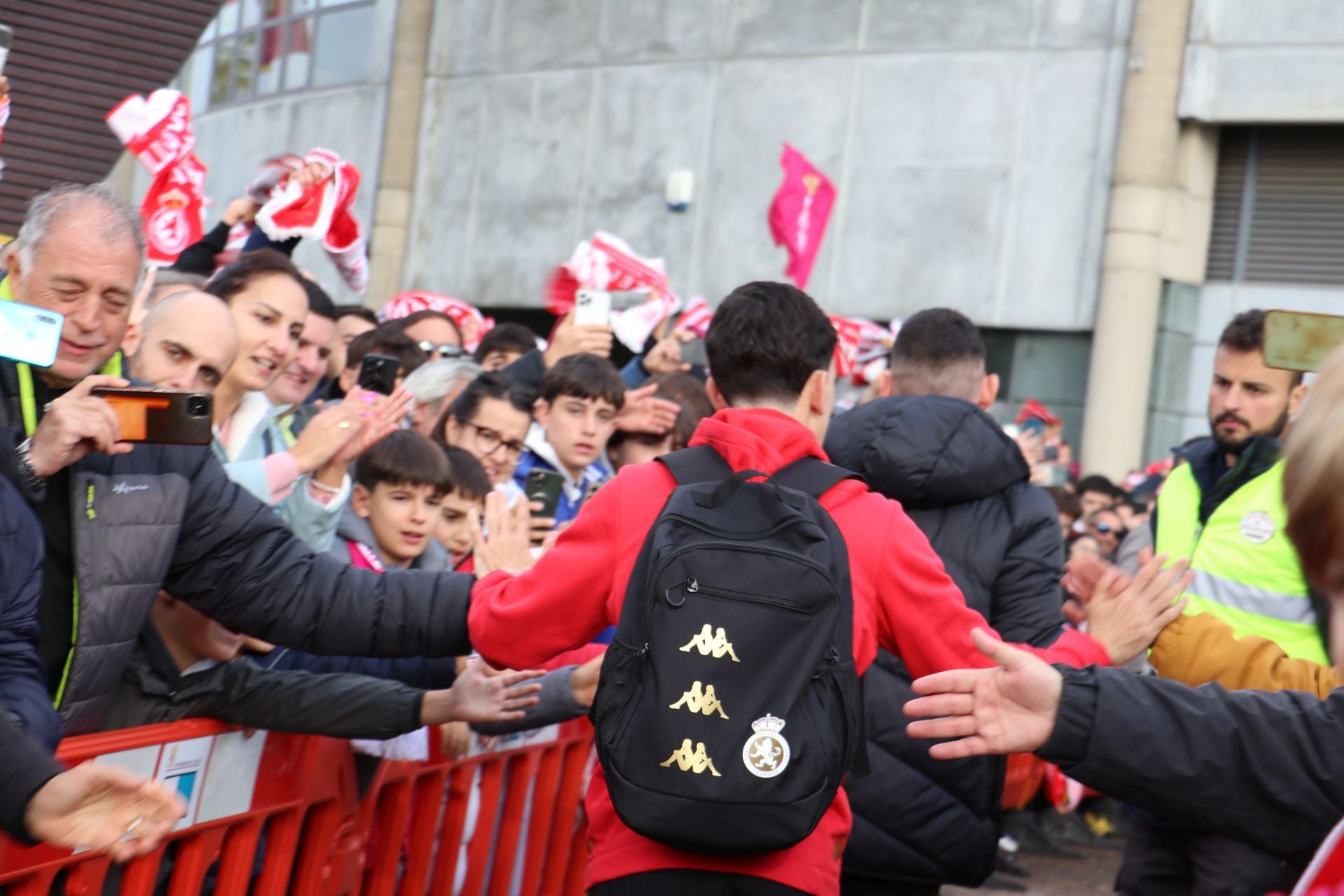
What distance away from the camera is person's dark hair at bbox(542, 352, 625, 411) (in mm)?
5707

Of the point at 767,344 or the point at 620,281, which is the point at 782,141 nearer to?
the point at 620,281

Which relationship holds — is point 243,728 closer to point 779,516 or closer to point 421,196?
point 779,516

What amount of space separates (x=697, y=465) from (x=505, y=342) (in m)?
4.49

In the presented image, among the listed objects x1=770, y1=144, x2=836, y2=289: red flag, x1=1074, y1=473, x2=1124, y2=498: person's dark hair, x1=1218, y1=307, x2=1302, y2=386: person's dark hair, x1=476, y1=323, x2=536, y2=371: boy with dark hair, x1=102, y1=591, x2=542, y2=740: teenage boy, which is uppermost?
x1=770, y1=144, x2=836, y2=289: red flag

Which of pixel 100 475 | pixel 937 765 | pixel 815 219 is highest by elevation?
pixel 815 219

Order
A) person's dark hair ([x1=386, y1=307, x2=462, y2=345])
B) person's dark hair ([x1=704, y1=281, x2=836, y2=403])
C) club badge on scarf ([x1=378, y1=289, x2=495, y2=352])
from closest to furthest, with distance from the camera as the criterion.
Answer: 1. person's dark hair ([x1=704, y1=281, x2=836, y2=403])
2. person's dark hair ([x1=386, y1=307, x2=462, y2=345])
3. club badge on scarf ([x1=378, y1=289, x2=495, y2=352])

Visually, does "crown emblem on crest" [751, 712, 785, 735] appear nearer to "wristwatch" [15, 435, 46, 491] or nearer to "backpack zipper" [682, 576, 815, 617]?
"backpack zipper" [682, 576, 815, 617]

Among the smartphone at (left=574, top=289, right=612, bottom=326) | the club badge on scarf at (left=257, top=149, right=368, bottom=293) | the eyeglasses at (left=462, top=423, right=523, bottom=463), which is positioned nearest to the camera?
the eyeglasses at (left=462, top=423, right=523, bottom=463)

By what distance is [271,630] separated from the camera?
10.9 ft

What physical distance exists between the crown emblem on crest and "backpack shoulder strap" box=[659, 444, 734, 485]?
1.75 ft

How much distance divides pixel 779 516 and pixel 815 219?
332 inches

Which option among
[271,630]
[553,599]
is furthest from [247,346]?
[553,599]

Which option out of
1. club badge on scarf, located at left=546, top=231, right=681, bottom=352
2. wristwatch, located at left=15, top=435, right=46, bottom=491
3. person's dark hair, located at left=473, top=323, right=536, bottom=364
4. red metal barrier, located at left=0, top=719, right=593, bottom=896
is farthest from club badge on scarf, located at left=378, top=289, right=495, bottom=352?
wristwatch, located at left=15, top=435, right=46, bottom=491

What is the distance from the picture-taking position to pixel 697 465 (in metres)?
3.03
